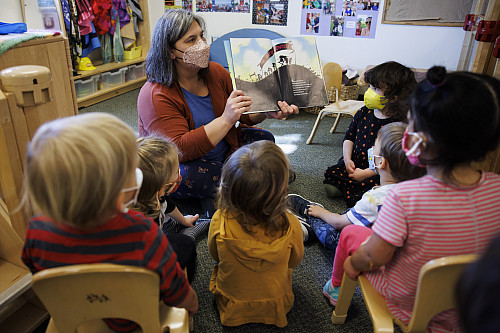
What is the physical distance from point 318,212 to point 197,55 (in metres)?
0.95

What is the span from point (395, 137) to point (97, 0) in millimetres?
3479

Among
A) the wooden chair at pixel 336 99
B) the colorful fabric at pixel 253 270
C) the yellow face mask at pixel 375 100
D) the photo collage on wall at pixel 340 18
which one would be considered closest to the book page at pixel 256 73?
the yellow face mask at pixel 375 100

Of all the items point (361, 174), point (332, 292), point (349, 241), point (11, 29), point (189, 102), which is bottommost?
point (332, 292)

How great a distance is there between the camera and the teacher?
66.6 inches

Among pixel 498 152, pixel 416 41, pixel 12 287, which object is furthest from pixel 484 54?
pixel 416 41

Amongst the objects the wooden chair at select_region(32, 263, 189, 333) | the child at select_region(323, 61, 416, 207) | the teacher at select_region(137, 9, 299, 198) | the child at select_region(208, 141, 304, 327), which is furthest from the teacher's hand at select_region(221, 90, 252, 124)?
the wooden chair at select_region(32, 263, 189, 333)

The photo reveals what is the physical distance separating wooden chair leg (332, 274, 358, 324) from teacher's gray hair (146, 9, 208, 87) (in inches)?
47.5

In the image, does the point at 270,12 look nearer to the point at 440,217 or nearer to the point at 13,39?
the point at 13,39

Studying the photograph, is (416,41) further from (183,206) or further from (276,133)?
(183,206)

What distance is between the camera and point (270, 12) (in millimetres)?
3900

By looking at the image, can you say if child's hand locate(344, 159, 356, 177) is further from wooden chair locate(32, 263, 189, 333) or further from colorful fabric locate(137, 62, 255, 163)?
wooden chair locate(32, 263, 189, 333)

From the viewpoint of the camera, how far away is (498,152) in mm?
1433

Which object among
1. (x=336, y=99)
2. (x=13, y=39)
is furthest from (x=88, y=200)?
(x=336, y=99)

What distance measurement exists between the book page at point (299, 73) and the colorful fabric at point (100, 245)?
113cm
